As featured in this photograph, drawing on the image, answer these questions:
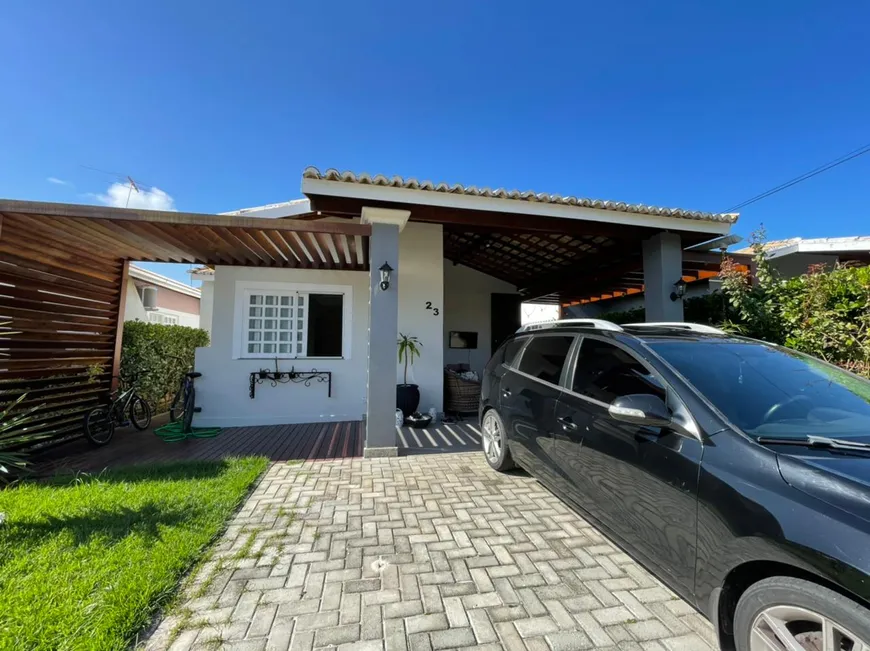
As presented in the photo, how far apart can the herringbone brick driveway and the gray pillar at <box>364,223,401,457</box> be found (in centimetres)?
123

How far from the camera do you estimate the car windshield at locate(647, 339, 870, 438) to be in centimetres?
182

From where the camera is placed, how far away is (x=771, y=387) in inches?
84.8

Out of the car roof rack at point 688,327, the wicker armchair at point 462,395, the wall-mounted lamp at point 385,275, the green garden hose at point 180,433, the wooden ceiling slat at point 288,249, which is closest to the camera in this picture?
the car roof rack at point 688,327

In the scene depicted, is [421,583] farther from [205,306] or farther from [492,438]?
[205,306]

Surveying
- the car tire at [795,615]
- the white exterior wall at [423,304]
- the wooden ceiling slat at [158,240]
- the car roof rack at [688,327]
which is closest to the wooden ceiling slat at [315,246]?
the white exterior wall at [423,304]

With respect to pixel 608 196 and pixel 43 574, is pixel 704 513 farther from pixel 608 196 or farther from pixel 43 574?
pixel 608 196

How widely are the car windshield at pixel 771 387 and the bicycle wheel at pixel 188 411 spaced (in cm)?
677

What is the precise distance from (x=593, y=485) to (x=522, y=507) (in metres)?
1.13

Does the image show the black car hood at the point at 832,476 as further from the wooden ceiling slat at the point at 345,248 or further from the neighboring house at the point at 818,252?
the neighboring house at the point at 818,252

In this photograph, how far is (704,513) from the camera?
169cm

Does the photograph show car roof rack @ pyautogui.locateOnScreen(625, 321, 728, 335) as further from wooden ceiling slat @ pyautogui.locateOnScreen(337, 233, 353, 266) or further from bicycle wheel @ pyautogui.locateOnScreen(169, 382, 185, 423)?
bicycle wheel @ pyautogui.locateOnScreen(169, 382, 185, 423)

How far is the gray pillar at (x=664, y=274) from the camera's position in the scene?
20.0 feet

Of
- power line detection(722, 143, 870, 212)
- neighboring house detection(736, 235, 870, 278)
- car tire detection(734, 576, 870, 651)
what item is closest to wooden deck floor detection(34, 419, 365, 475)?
car tire detection(734, 576, 870, 651)

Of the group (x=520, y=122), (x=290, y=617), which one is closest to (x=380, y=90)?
(x=520, y=122)
